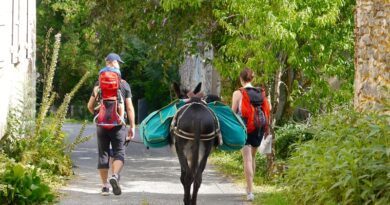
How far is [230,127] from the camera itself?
12516 mm

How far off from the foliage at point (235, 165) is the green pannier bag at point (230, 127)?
337 cm

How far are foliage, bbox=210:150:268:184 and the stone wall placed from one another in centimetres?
404

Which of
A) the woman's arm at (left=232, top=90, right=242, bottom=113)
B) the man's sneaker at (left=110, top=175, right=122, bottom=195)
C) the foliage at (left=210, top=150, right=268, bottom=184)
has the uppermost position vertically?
the woman's arm at (left=232, top=90, right=242, bottom=113)

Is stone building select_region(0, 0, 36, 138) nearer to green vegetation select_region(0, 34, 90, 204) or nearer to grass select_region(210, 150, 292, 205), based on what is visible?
green vegetation select_region(0, 34, 90, 204)

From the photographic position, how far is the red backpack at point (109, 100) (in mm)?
13344

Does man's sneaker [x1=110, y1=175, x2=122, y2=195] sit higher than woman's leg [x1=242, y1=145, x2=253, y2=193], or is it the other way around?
woman's leg [x1=242, y1=145, x2=253, y2=193]

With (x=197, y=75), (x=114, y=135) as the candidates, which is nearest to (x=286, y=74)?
(x=197, y=75)

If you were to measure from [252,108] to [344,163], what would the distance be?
353 cm

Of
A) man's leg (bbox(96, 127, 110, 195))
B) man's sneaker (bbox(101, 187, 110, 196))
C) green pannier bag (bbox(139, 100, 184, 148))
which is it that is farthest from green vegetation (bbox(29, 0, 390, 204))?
green pannier bag (bbox(139, 100, 184, 148))

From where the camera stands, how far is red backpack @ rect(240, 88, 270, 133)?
13398mm

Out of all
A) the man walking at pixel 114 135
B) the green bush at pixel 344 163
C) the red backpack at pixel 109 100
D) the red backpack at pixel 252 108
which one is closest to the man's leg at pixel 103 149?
the man walking at pixel 114 135

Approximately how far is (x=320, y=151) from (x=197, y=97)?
1.76 metres

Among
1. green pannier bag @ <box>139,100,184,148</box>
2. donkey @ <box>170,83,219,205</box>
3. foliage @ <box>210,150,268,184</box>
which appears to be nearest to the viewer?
donkey @ <box>170,83,219,205</box>

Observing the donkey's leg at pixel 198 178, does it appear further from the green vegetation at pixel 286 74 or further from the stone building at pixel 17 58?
the stone building at pixel 17 58
